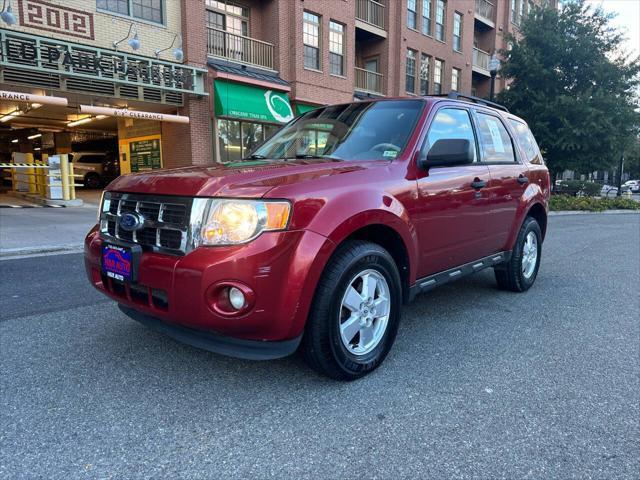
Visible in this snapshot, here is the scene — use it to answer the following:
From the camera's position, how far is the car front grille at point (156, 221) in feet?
8.13

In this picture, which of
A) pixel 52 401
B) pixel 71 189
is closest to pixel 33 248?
pixel 52 401

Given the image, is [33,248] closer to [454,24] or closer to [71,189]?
[71,189]

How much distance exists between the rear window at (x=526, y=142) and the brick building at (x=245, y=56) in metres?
8.49

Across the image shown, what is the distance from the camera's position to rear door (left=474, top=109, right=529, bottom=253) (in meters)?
4.12

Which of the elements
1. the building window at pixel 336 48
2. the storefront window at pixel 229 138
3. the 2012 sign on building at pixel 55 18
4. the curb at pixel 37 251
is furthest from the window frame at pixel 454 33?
the curb at pixel 37 251

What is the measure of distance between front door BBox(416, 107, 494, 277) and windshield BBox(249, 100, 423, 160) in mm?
233

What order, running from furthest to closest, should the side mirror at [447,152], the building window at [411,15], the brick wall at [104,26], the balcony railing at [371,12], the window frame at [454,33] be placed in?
1. the window frame at [454,33]
2. the building window at [411,15]
3. the balcony railing at [371,12]
4. the brick wall at [104,26]
5. the side mirror at [447,152]

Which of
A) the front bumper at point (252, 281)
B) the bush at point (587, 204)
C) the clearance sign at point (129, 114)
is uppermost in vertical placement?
the clearance sign at point (129, 114)

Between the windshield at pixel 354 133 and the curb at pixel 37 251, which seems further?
the curb at pixel 37 251

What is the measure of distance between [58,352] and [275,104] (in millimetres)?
14369

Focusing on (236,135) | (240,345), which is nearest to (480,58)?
(236,135)

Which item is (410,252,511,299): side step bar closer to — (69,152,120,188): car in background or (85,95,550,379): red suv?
(85,95,550,379): red suv

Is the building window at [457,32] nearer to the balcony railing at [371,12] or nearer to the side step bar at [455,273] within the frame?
the balcony railing at [371,12]

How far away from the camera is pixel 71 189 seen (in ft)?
48.0
